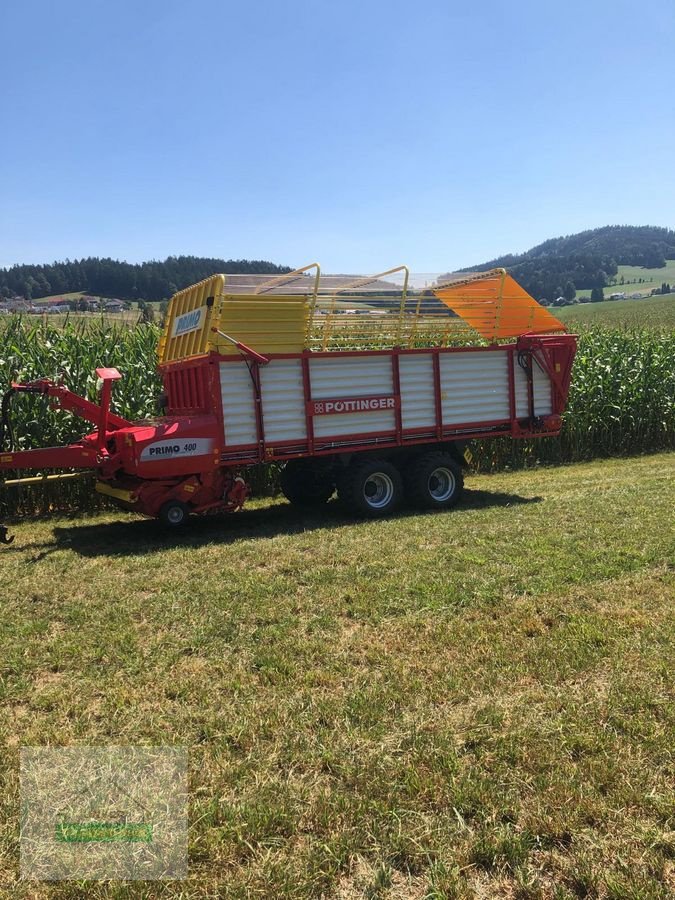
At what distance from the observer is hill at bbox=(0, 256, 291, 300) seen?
19291 millimetres

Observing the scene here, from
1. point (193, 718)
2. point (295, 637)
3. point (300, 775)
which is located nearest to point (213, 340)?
point (295, 637)

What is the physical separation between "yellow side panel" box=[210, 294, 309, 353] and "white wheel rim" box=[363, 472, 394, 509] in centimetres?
206

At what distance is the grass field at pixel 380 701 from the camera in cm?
253

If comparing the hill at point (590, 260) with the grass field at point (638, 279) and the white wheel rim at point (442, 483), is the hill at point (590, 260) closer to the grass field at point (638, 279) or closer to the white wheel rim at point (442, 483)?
the grass field at point (638, 279)

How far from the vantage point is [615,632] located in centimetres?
438

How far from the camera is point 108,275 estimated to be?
21.6 meters

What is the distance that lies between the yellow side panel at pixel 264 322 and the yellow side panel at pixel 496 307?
2.59m

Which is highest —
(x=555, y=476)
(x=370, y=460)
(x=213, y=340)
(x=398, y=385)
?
(x=213, y=340)

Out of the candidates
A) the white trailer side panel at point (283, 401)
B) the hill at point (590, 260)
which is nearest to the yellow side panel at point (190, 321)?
the white trailer side panel at point (283, 401)

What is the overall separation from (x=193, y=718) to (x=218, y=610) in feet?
5.19

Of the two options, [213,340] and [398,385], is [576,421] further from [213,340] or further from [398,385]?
[213,340]

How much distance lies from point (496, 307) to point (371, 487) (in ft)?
11.4

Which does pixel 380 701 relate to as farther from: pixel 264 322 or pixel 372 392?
pixel 372 392

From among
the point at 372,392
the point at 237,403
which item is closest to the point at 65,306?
the point at 237,403
